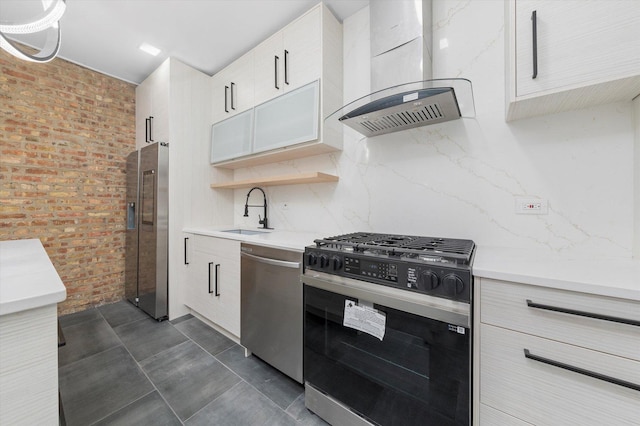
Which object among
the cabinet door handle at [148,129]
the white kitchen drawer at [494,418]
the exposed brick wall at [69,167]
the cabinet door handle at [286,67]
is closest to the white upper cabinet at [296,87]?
the cabinet door handle at [286,67]

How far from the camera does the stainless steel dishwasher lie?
4.80ft

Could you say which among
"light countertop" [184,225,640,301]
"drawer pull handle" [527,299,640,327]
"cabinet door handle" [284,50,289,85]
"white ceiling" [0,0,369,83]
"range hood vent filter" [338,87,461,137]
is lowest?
"drawer pull handle" [527,299,640,327]

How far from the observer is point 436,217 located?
159cm

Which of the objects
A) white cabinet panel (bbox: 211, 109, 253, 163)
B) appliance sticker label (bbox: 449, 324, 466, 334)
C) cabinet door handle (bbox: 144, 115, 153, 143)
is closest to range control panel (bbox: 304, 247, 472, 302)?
appliance sticker label (bbox: 449, 324, 466, 334)

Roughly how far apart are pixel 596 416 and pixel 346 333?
0.85m

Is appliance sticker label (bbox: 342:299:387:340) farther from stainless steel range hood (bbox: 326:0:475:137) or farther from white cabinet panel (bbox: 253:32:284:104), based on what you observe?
white cabinet panel (bbox: 253:32:284:104)

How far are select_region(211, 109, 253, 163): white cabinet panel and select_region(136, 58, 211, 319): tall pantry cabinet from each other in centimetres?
21

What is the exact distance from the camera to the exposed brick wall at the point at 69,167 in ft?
7.55

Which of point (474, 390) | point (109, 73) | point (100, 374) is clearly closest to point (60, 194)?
point (109, 73)

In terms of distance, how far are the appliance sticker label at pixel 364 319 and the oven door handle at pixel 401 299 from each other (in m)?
0.05

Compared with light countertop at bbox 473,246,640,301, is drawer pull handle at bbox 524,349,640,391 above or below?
below

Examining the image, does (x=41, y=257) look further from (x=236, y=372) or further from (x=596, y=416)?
(x=596, y=416)

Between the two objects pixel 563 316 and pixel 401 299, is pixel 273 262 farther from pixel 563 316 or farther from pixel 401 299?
pixel 563 316

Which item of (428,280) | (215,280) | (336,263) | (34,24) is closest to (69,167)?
(34,24)
